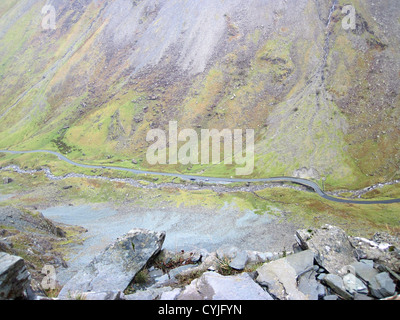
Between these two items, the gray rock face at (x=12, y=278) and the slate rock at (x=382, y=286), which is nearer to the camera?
the gray rock face at (x=12, y=278)

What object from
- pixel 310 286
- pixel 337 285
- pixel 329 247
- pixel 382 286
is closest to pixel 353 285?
pixel 337 285

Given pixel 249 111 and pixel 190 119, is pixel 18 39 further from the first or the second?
pixel 249 111

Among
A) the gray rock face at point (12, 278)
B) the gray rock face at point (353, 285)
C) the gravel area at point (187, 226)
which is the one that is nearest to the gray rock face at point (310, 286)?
the gray rock face at point (353, 285)

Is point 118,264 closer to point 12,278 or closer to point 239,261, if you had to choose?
point 12,278

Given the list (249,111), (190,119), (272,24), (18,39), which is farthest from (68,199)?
(18,39)

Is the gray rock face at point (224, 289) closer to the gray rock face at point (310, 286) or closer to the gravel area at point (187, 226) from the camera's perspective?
the gray rock face at point (310, 286)

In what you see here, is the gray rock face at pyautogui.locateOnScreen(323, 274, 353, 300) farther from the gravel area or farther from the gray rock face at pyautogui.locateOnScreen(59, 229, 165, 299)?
the gravel area

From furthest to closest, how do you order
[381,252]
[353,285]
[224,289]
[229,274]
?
[229,274]
[381,252]
[353,285]
[224,289]
